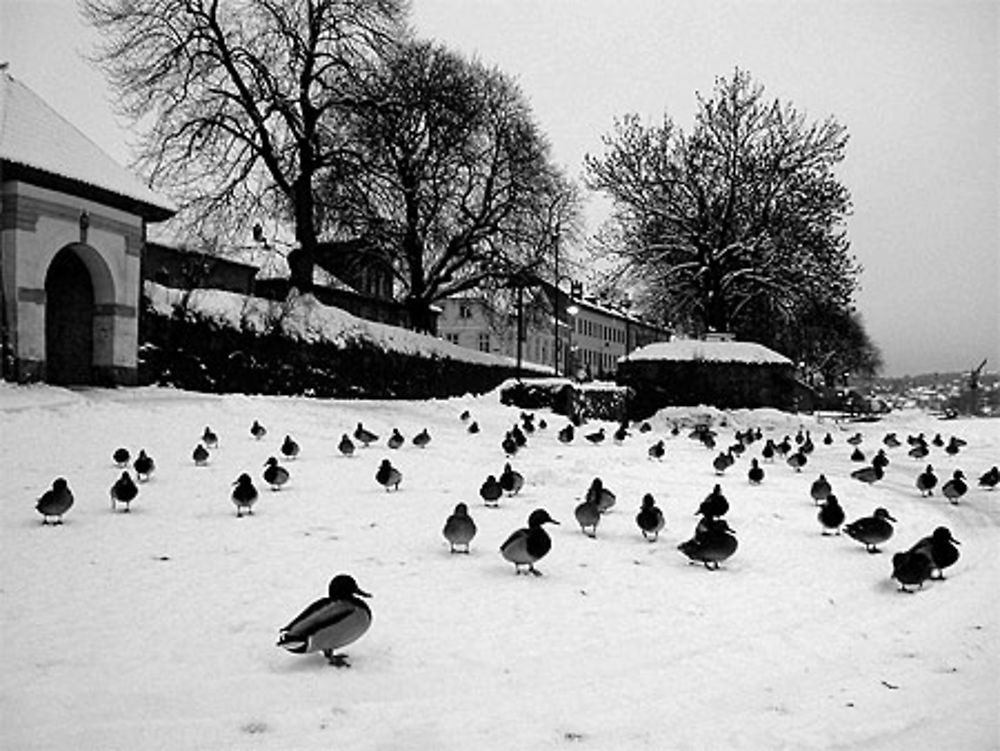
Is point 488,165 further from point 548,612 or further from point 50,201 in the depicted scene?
point 548,612

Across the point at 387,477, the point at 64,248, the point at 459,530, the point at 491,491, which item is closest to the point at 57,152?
the point at 64,248

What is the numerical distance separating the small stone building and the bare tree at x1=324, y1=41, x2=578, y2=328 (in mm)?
7845

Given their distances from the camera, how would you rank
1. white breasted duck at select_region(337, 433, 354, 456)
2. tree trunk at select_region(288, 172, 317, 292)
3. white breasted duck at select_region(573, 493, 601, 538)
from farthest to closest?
1. tree trunk at select_region(288, 172, 317, 292)
2. white breasted duck at select_region(337, 433, 354, 456)
3. white breasted duck at select_region(573, 493, 601, 538)

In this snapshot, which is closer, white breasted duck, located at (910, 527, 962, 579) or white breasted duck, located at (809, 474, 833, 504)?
white breasted duck, located at (910, 527, 962, 579)

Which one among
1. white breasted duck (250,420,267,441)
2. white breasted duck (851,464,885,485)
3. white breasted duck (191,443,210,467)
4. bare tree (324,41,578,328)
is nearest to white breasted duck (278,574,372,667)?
white breasted duck (191,443,210,467)

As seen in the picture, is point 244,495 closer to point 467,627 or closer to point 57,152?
point 467,627

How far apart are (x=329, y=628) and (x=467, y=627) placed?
4.30ft

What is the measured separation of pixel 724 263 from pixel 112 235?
25.5 m

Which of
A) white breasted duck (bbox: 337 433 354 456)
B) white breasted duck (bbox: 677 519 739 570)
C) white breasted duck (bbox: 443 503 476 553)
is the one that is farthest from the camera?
white breasted duck (bbox: 337 433 354 456)

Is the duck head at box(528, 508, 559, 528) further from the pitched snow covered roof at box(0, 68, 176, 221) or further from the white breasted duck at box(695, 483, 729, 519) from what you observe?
the pitched snow covered roof at box(0, 68, 176, 221)

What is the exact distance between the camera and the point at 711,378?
31609 mm

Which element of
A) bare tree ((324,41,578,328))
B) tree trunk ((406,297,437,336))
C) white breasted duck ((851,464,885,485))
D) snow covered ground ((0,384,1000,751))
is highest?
bare tree ((324,41,578,328))

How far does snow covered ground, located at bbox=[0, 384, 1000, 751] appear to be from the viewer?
4574 millimetres

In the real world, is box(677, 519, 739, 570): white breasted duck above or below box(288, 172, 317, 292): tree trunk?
below
